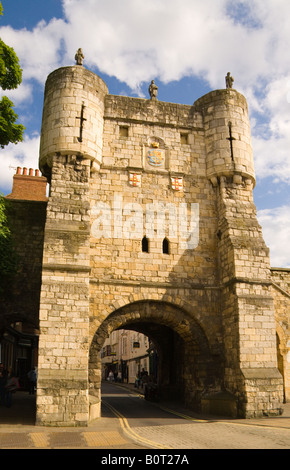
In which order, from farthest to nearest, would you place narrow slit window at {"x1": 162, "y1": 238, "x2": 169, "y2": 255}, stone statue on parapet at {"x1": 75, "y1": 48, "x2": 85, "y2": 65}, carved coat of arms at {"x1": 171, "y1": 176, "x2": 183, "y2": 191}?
stone statue on parapet at {"x1": 75, "y1": 48, "x2": 85, "y2": 65} → carved coat of arms at {"x1": 171, "y1": 176, "x2": 183, "y2": 191} → narrow slit window at {"x1": 162, "y1": 238, "x2": 169, "y2": 255}

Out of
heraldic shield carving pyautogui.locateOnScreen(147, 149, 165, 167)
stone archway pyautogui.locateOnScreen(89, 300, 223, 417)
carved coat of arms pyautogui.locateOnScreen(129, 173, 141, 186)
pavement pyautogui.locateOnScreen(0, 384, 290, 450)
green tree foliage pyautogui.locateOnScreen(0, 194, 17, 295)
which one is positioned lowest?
pavement pyautogui.locateOnScreen(0, 384, 290, 450)

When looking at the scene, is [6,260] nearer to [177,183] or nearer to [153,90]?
[177,183]

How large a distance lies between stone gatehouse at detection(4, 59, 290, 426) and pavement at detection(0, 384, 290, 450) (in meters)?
0.50

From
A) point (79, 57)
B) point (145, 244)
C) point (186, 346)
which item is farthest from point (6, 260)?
point (79, 57)

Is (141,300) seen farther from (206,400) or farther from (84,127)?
(84,127)

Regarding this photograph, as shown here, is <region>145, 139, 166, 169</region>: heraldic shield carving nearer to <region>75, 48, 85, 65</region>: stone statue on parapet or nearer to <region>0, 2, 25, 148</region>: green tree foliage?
<region>75, 48, 85, 65</region>: stone statue on parapet

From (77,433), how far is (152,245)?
19.1 feet

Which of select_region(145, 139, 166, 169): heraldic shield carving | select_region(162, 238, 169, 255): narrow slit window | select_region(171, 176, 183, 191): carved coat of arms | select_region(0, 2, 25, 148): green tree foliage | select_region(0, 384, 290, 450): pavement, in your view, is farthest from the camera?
select_region(145, 139, 166, 169): heraldic shield carving

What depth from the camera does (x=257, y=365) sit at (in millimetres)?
11633

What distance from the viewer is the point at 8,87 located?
1210cm

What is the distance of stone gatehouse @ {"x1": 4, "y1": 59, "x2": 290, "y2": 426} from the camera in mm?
10891

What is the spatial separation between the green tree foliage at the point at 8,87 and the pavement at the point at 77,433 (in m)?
7.46
